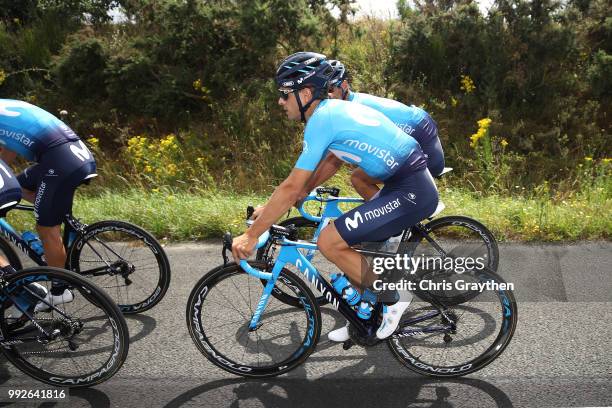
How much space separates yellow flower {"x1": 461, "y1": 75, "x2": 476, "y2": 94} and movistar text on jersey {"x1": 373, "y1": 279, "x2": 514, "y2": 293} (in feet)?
21.9

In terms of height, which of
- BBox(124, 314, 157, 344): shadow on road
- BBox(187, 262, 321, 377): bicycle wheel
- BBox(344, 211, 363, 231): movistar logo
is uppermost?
BBox(344, 211, 363, 231): movistar logo

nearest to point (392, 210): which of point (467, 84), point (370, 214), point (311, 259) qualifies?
point (370, 214)

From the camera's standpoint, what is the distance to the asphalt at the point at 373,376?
365cm

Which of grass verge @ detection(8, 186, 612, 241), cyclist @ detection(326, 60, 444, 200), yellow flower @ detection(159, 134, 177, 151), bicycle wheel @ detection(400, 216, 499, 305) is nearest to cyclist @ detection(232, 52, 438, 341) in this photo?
bicycle wheel @ detection(400, 216, 499, 305)

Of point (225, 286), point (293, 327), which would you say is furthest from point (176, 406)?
point (293, 327)

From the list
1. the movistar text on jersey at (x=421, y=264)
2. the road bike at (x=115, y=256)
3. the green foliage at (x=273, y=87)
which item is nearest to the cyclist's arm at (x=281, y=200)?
the movistar text on jersey at (x=421, y=264)

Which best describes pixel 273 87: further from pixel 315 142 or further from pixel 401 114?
pixel 315 142

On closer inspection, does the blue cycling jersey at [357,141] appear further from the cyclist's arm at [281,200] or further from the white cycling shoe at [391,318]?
the white cycling shoe at [391,318]

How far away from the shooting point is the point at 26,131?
448 centimetres

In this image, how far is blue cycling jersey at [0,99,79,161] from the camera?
4469 mm

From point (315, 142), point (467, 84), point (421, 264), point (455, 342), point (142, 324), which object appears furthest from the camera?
point (467, 84)

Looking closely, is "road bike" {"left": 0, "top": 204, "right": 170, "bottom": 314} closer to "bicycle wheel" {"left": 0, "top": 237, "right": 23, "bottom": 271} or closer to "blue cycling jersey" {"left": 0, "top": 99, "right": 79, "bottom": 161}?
"bicycle wheel" {"left": 0, "top": 237, "right": 23, "bottom": 271}

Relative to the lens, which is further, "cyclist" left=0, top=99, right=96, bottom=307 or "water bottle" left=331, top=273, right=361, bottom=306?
"cyclist" left=0, top=99, right=96, bottom=307

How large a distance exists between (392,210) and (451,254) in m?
1.02
